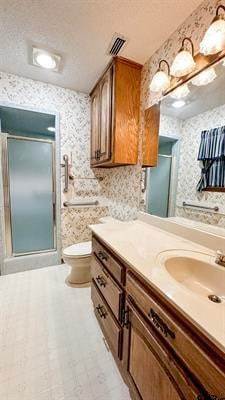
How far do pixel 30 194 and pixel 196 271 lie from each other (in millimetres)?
2157

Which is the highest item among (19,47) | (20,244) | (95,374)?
(19,47)

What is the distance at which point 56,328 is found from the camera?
1.48 meters

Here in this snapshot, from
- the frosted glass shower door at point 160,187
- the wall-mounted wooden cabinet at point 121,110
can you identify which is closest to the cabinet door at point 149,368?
the frosted glass shower door at point 160,187

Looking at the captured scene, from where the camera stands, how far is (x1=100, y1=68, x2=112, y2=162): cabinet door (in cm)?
177

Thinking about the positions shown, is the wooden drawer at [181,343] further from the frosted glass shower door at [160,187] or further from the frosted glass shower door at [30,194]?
the frosted glass shower door at [30,194]

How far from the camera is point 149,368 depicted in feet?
2.54

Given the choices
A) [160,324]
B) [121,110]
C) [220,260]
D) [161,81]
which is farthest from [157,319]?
[121,110]

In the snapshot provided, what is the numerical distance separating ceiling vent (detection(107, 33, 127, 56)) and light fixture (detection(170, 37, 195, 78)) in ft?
1.75

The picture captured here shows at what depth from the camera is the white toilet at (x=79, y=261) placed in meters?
1.96

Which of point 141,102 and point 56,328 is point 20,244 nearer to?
point 56,328

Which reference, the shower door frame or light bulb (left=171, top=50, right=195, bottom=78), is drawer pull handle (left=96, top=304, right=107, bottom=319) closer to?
the shower door frame

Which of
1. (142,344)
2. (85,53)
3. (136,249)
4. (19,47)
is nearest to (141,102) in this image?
(85,53)

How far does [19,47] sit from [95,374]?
8.58ft

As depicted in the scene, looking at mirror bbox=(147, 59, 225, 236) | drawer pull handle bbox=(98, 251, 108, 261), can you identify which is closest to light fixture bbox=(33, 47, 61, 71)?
mirror bbox=(147, 59, 225, 236)
